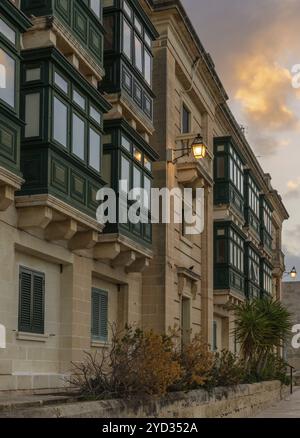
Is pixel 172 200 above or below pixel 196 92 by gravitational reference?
below

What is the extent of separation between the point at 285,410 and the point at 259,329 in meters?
4.17

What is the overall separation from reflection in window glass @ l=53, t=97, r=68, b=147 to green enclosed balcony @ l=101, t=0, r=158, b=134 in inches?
147

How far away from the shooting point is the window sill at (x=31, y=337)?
51.7ft

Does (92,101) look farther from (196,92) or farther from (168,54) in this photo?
(196,92)

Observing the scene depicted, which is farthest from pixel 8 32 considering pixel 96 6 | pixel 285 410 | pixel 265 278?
pixel 265 278

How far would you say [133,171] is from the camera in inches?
806

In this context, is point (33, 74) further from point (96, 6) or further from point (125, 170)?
point (125, 170)

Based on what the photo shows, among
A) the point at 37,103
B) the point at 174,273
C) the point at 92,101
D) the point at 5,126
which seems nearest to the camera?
the point at 5,126

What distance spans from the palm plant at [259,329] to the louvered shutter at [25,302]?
505 inches

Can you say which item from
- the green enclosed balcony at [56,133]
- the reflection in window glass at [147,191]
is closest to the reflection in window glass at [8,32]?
the green enclosed balcony at [56,133]

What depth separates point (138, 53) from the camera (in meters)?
21.5

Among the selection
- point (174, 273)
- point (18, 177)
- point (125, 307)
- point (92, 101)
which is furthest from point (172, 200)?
point (18, 177)

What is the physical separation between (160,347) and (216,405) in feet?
13.0

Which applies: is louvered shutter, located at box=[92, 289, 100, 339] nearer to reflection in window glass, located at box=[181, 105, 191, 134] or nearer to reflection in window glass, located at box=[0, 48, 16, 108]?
reflection in window glass, located at box=[0, 48, 16, 108]
